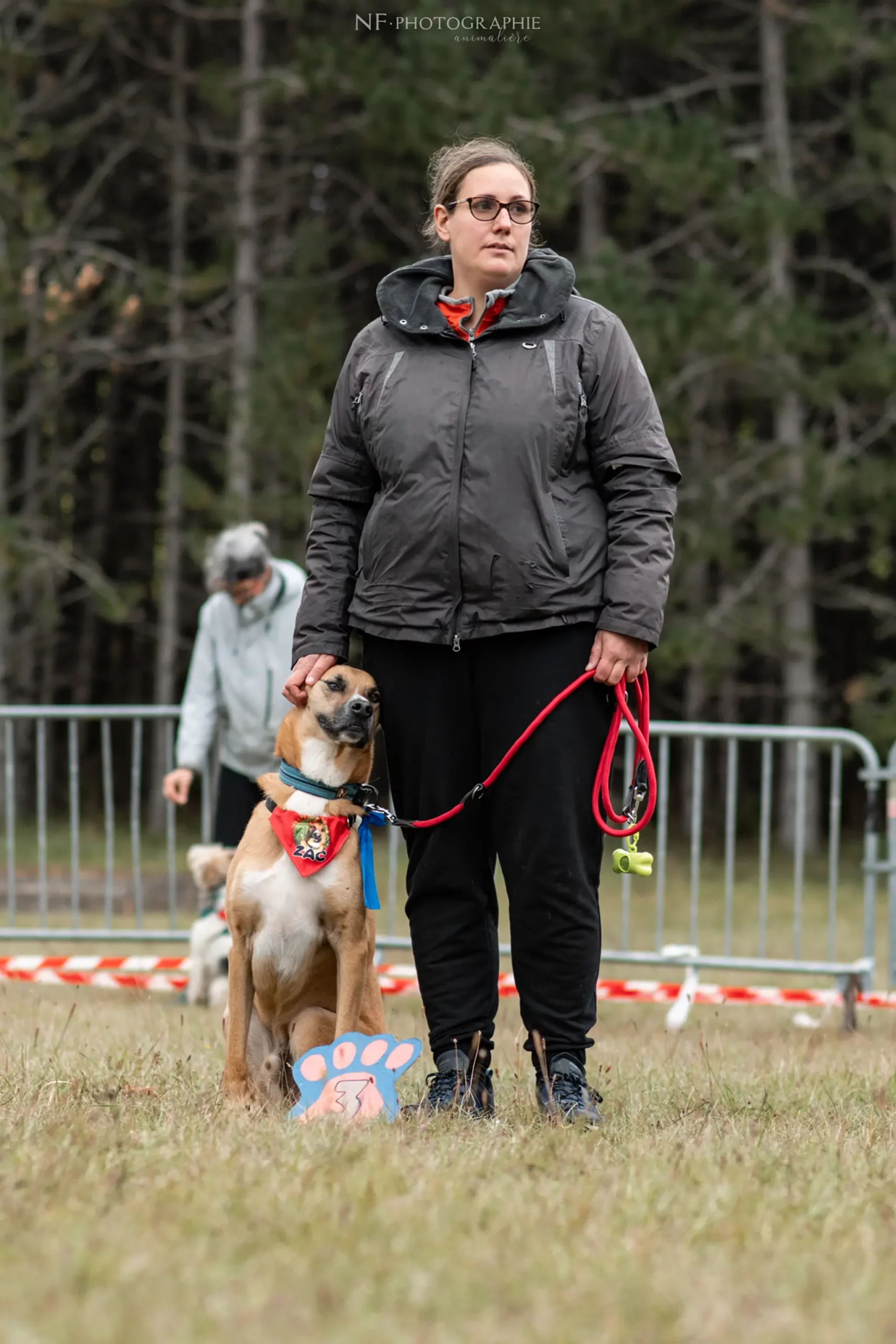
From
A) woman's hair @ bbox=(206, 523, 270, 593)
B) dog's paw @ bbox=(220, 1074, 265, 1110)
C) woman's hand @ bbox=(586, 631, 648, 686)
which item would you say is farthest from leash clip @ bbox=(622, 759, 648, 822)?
woman's hair @ bbox=(206, 523, 270, 593)

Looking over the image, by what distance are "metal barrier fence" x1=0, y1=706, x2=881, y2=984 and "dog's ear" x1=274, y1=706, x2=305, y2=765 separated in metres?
3.15

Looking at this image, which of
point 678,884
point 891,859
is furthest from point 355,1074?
point 678,884

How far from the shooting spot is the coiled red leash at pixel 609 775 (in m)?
3.60

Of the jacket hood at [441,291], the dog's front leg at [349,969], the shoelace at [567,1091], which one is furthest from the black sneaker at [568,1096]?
the jacket hood at [441,291]

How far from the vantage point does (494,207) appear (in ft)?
12.0

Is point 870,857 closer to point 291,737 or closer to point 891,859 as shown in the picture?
point 891,859

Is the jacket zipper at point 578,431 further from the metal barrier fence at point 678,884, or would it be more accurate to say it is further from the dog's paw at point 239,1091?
the metal barrier fence at point 678,884

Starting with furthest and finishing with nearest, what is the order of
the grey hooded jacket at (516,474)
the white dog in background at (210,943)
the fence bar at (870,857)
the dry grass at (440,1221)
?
the fence bar at (870,857) < the white dog in background at (210,943) < the grey hooded jacket at (516,474) < the dry grass at (440,1221)

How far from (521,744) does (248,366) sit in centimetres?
1265

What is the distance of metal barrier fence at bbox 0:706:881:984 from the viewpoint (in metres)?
7.15

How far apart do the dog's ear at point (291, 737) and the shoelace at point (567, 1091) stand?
989mm

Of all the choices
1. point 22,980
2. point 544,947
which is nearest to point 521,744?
point 544,947

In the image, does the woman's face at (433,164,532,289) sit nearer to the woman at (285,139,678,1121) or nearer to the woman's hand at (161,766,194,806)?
the woman at (285,139,678,1121)

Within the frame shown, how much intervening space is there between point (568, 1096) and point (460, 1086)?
0.79 feet
